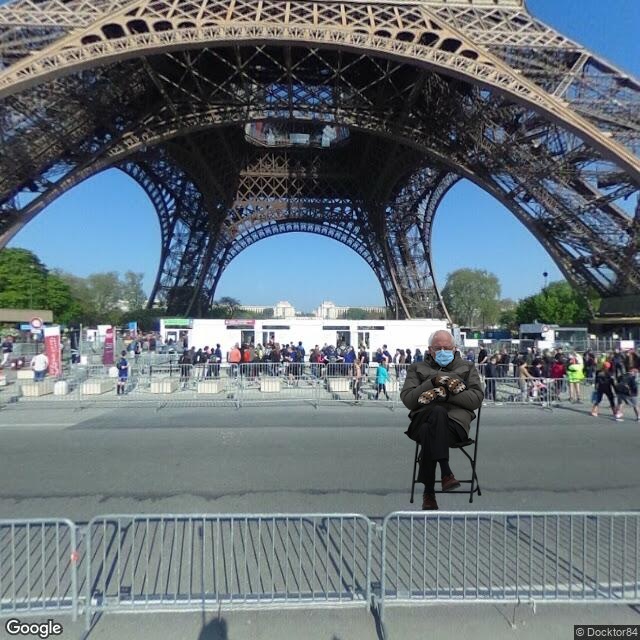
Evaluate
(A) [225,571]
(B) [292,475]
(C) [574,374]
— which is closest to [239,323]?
(C) [574,374]

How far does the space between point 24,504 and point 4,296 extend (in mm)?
44133

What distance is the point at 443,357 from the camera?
2881mm

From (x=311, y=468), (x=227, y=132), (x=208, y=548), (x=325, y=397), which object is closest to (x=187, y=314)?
(x=227, y=132)

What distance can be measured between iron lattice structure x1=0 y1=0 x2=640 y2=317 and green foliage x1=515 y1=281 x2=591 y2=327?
95.9ft

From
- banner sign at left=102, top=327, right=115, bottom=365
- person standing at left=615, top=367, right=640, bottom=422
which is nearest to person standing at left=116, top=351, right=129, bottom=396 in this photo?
banner sign at left=102, top=327, right=115, bottom=365

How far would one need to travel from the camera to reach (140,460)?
7957 mm

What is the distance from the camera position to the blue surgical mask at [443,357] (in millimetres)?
2881

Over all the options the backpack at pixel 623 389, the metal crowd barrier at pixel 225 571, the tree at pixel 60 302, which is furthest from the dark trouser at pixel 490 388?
the tree at pixel 60 302

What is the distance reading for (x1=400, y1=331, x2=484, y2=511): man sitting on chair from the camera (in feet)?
9.04

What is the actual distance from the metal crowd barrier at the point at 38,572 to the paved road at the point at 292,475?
0.97 feet

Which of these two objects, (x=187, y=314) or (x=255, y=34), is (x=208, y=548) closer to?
(x=255, y=34)

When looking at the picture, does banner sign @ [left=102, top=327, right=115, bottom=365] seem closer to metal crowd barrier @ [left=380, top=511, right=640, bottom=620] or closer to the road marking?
the road marking

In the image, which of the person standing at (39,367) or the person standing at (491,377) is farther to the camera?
the person standing at (39,367)

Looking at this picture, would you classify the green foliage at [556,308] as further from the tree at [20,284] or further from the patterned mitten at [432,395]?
the patterned mitten at [432,395]
